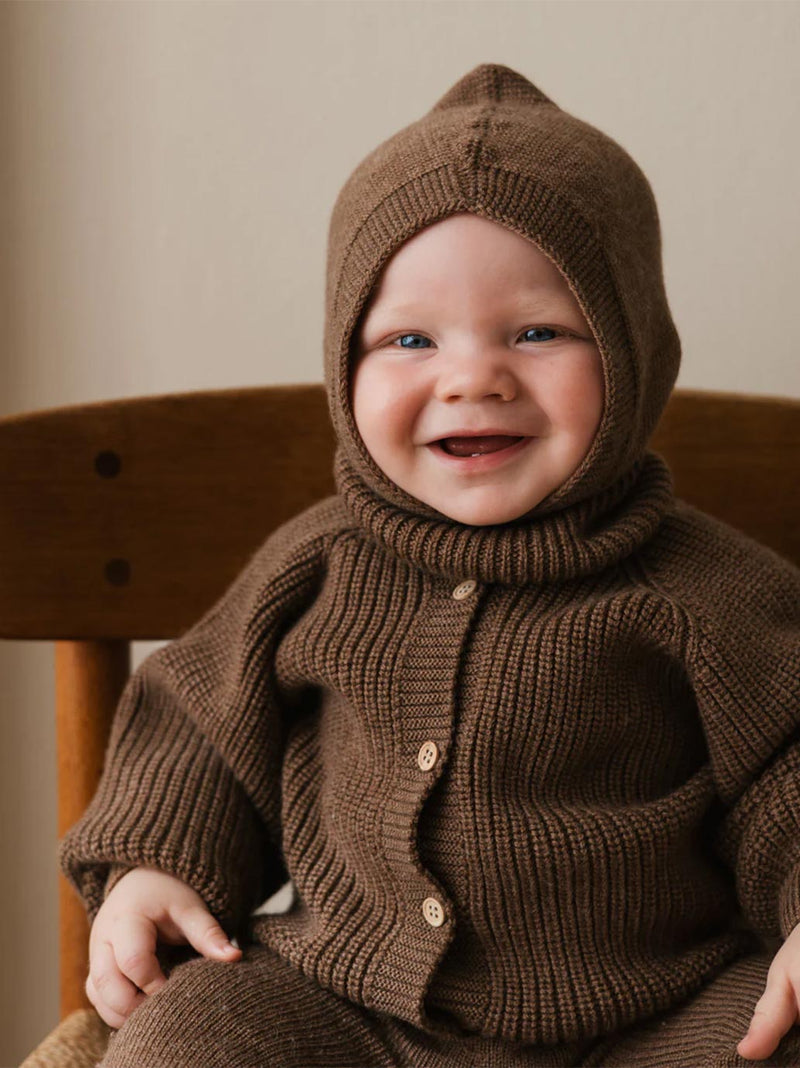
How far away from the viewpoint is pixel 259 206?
1.31 m

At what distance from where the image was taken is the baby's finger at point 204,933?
0.92 m

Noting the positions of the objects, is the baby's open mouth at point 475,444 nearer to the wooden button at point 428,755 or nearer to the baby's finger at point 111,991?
the wooden button at point 428,755

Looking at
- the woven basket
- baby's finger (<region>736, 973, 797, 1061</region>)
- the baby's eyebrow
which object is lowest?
the woven basket

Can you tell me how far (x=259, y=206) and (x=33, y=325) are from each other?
272mm

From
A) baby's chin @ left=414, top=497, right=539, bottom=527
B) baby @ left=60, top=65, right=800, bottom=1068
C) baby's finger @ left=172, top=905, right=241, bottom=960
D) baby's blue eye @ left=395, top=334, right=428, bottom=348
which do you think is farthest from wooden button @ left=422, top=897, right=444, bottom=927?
baby's blue eye @ left=395, top=334, right=428, bottom=348

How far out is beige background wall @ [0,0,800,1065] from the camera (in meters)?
1.23

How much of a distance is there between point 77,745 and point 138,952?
12.2 inches

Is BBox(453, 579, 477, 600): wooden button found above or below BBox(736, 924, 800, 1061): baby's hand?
above

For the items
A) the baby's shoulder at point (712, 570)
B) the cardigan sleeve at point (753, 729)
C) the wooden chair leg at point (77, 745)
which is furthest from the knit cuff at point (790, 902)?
the wooden chair leg at point (77, 745)

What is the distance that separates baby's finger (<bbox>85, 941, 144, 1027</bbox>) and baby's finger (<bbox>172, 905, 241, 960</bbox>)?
0.05 m

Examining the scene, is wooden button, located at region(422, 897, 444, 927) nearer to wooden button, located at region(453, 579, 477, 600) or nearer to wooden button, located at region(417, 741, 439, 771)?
wooden button, located at region(417, 741, 439, 771)

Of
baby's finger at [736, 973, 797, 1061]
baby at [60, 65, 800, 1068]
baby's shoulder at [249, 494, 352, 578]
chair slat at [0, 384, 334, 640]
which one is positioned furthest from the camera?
chair slat at [0, 384, 334, 640]

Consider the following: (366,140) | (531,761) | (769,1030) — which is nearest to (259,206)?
(366,140)

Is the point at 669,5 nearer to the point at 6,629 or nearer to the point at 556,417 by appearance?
the point at 556,417
